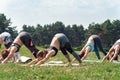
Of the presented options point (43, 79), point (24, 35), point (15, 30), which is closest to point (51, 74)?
point (43, 79)

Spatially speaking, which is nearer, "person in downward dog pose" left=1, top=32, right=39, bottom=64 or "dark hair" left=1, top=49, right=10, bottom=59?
"person in downward dog pose" left=1, top=32, right=39, bottom=64

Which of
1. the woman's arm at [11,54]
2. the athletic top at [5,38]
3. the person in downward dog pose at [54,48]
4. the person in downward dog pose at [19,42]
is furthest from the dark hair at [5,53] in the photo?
the athletic top at [5,38]

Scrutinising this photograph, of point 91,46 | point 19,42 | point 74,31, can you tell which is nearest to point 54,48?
point 19,42

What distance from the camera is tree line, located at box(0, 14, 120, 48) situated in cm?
11769

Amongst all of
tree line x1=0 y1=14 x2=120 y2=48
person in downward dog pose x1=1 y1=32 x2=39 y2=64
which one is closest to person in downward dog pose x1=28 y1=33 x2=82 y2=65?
person in downward dog pose x1=1 y1=32 x2=39 y2=64

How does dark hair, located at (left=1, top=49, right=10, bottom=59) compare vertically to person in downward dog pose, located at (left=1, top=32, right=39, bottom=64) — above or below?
below

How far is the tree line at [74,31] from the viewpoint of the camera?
11769cm

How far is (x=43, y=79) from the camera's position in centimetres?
1045

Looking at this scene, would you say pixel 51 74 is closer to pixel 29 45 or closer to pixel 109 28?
pixel 29 45

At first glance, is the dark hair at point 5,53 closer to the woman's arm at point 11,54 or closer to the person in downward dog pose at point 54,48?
the woman's arm at point 11,54

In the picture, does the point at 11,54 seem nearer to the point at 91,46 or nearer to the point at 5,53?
the point at 5,53

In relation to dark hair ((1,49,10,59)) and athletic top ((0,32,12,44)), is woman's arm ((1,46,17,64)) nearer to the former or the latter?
dark hair ((1,49,10,59))

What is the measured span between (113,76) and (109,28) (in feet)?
377

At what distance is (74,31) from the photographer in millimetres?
159125
